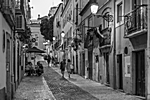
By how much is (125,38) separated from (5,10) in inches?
283

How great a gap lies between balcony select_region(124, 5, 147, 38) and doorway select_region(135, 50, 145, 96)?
3.45ft

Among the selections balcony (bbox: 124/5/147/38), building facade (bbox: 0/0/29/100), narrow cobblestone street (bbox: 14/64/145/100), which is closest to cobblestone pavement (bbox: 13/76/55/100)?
narrow cobblestone street (bbox: 14/64/145/100)

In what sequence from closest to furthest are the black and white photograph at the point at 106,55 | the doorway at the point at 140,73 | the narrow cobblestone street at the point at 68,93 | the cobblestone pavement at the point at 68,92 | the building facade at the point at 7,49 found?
1. the building facade at the point at 7,49
2. the black and white photograph at the point at 106,55
3. the doorway at the point at 140,73
4. the narrow cobblestone street at the point at 68,93
5. the cobblestone pavement at the point at 68,92

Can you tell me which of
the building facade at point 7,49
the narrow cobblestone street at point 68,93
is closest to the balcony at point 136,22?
the narrow cobblestone street at point 68,93

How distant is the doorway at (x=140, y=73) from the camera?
13753 millimetres

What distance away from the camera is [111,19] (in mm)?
17672

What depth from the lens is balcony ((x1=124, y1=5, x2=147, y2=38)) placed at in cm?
1264

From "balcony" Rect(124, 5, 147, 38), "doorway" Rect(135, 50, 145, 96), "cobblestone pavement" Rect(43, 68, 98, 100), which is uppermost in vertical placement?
"balcony" Rect(124, 5, 147, 38)

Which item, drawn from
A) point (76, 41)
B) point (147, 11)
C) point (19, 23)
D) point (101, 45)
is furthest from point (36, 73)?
point (147, 11)

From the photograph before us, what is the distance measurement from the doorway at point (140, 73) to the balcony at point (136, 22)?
3.45 feet

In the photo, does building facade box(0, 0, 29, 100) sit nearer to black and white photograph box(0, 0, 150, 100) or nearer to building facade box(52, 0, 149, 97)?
black and white photograph box(0, 0, 150, 100)

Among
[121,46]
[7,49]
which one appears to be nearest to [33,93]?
[7,49]

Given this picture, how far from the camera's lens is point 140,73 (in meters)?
14.1

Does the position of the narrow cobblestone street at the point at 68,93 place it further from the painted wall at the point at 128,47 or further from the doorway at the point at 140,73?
the painted wall at the point at 128,47
